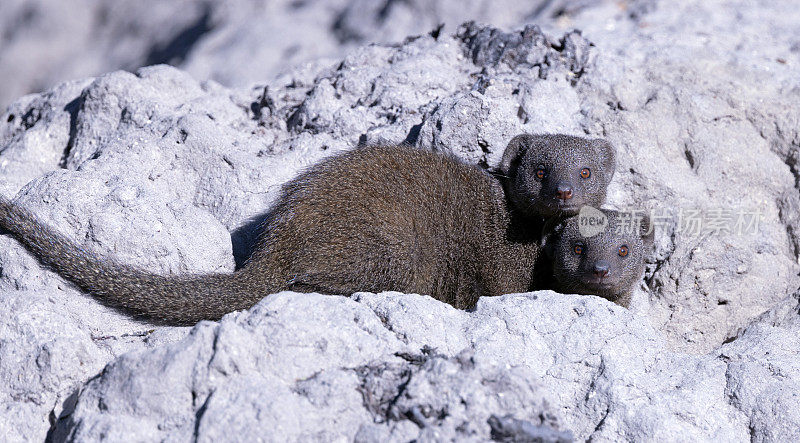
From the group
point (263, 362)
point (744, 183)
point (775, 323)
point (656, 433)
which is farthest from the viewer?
point (744, 183)

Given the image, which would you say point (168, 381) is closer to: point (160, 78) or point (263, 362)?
point (263, 362)

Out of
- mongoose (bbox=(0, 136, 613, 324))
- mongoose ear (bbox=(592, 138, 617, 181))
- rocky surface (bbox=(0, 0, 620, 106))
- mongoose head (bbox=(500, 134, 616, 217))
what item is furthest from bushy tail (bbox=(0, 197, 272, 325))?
rocky surface (bbox=(0, 0, 620, 106))

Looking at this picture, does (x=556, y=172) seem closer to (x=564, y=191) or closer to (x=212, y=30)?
(x=564, y=191)

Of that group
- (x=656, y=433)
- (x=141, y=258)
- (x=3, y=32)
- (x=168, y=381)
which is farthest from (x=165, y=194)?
(x=3, y=32)

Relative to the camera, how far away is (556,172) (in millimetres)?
3994

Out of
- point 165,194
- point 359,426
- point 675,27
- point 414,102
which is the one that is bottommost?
point 359,426

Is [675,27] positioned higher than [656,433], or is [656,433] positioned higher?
[675,27]

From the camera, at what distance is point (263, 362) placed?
2543mm

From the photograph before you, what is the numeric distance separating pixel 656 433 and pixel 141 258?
2.51m

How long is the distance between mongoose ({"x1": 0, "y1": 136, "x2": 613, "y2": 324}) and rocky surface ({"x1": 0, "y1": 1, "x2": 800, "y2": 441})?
0.51 feet

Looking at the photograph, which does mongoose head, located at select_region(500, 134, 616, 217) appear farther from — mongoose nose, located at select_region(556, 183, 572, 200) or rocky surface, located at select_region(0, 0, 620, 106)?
rocky surface, located at select_region(0, 0, 620, 106)

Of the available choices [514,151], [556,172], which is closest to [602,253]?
[556,172]

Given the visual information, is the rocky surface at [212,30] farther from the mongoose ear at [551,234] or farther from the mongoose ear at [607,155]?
the mongoose ear at [551,234]

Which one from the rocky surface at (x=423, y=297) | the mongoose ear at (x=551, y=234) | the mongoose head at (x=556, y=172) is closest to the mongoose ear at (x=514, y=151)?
the mongoose head at (x=556, y=172)
